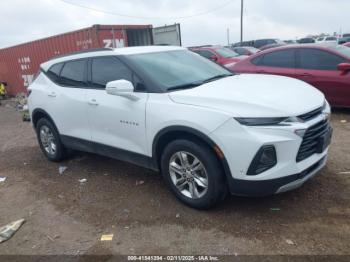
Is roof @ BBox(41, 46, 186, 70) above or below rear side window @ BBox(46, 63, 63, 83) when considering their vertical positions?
above

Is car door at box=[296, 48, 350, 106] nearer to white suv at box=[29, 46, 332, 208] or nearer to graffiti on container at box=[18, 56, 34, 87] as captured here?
white suv at box=[29, 46, 332, 208]

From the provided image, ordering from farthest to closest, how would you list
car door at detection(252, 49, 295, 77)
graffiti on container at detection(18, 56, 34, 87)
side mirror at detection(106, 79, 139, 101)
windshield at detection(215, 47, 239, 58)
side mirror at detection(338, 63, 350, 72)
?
graffiti on container at detection(18, 56, 34, 87) → windshield at detection(215, 47, 239, 58) → car door at detection(252, 49, 295, 77) → side mirror at detection(338, 63, 350, 72) → side mirror at detection(106, 79, 139, 101)

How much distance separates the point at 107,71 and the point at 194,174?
6.00 ft

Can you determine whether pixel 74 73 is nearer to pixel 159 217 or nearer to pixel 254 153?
pixel 159 217

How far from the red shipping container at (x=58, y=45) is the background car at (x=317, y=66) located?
18.6 feet

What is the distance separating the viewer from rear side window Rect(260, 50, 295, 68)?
24.6ft

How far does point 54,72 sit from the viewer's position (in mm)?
5523

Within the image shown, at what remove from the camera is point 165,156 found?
12.6ft

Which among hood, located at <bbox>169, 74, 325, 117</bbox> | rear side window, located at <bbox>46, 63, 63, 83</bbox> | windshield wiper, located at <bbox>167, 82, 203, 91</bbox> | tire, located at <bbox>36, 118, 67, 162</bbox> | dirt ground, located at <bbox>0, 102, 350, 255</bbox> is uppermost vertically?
rear side window, located at <bbox>46, 63, 63, 83</bbox>

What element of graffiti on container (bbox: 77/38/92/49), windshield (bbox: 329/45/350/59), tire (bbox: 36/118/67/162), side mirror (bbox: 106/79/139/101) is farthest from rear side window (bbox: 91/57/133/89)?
graffiti on container (bbox: 77/38/92/49)

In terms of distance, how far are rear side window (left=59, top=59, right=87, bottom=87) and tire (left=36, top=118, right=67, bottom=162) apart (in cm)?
80

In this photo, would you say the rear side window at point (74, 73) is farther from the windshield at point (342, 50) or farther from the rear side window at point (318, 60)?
the windshield at point (342, 50)

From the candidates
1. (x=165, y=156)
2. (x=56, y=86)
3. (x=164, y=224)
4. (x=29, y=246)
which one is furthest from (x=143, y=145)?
(x=56, y=86)

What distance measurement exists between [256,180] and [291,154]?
1.27 feet
